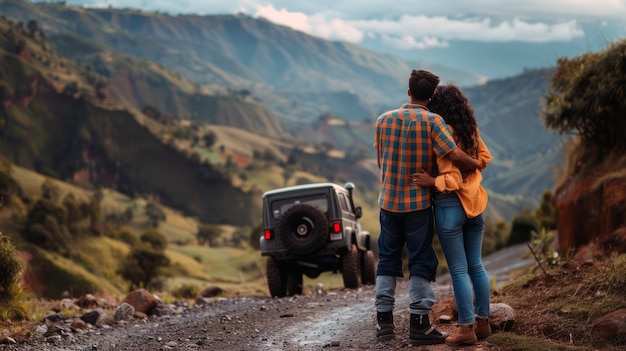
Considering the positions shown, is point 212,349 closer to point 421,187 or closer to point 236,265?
point 421,187

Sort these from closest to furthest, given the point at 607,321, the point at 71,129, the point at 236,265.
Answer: the point at 607,321 < the point at 236,265 < the point at 71,129

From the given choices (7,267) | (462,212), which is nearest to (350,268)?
(7,267)

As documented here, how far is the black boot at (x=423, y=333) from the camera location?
680 centimetres

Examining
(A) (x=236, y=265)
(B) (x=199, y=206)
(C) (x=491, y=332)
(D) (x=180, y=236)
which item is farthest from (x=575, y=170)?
(B) (x=199, y=206)

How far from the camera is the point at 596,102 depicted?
48.3 feet

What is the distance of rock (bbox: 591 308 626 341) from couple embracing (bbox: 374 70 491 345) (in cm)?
92

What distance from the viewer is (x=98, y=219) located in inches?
3871

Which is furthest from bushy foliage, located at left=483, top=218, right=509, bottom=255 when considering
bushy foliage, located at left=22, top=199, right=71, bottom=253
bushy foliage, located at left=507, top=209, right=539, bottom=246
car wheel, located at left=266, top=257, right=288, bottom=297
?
bushy foliage, located at left=22, top=199, right=71, bottom=253

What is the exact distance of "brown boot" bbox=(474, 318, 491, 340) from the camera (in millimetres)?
6828

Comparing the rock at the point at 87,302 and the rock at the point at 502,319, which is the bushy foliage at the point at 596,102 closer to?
the rock at the point at 502,319

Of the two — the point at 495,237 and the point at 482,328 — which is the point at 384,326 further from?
the point at 495,237

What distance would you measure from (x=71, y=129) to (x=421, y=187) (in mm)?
197903

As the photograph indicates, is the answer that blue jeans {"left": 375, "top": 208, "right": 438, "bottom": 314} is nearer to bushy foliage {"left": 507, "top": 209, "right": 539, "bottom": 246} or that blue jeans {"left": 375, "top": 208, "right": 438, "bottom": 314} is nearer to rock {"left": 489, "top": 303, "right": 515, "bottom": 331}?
rock {"left": 489, "top": 303, "right": 515, "bottom": 331}

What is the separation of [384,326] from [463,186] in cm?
156
